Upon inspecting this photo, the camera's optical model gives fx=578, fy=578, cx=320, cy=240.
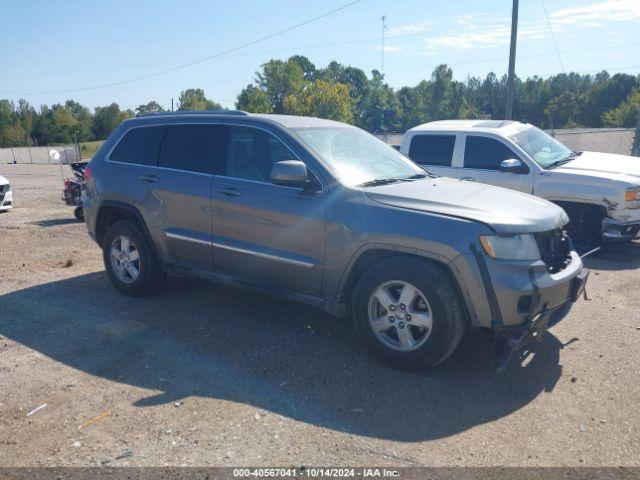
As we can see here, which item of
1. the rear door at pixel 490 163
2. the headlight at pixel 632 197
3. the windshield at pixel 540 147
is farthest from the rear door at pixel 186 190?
the headlight at pixel 632 197

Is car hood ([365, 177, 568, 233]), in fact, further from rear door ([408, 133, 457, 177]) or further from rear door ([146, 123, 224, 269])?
rear door ([408, 133, 457, 177])

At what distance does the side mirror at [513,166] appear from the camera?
8.01 metres

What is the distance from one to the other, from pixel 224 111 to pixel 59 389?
9.67 feet

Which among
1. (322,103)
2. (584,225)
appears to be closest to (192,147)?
(584,225)

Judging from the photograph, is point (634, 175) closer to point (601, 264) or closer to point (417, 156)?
point (601, 264)

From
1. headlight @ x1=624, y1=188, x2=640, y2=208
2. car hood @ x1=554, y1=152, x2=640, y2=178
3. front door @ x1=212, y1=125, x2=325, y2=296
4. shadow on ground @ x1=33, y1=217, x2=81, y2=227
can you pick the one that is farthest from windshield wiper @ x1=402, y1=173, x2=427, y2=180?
shadow on ground @ x1=33, y1=217, x2=81, y2=227

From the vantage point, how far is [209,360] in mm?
4566

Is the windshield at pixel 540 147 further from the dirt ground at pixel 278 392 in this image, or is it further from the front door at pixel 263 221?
the front door at pixel 263 221

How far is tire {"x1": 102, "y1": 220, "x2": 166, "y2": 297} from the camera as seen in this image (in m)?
5.95

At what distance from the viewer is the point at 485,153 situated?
872cm

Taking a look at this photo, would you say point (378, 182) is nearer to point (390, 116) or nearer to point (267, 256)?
point (267, 256)

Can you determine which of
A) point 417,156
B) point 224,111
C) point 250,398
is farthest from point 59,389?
point 417,156

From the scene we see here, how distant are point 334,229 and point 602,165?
5.72 meters

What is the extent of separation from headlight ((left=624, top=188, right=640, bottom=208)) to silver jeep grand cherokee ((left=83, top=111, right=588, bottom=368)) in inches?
143
